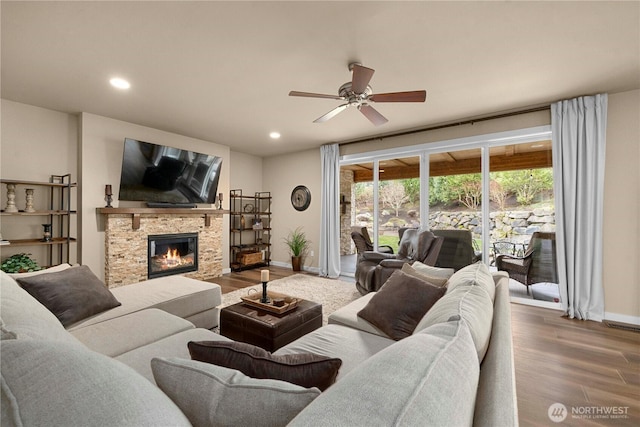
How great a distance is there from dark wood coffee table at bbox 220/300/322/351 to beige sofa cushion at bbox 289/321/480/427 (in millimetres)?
1509

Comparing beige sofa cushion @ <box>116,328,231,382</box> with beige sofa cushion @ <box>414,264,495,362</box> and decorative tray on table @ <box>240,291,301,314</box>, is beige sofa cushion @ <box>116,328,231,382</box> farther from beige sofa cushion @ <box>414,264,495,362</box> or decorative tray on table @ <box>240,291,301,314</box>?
beige sofa cushion @ <box>414,264,495,362</box>

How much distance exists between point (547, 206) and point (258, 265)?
520cm

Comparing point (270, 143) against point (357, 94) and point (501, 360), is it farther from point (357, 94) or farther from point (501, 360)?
point (501, 360)

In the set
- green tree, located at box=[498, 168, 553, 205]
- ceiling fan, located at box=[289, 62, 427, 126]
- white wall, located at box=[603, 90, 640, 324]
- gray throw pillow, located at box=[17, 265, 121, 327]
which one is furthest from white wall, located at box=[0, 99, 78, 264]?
white wall, located at box=[603, 90, 640, 324]

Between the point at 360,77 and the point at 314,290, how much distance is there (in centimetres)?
317

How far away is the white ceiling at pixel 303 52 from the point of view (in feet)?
6.32

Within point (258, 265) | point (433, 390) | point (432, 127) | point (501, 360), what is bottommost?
point (258, 265)

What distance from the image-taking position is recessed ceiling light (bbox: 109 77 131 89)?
2.87 metres

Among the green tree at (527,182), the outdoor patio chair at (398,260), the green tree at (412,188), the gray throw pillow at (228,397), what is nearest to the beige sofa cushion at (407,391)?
the gray throw pillow at (228,397)

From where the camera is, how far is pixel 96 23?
2.03m

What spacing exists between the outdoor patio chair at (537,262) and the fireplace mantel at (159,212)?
191 inches

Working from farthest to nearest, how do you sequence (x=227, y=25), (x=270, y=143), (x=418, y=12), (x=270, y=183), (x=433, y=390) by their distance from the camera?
(x=270, y=183) < (x=270, y=143) < (x=227, y=25) < (x=418, y=12) < (x=433, y=390)

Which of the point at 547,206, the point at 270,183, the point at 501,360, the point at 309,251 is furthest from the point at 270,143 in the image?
the point at 501,360

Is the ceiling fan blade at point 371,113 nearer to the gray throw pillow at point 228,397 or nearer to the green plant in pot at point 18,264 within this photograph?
the gray throw pillow at point 228,397
